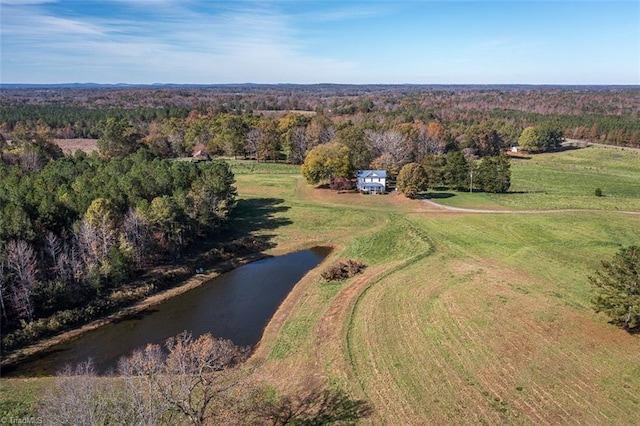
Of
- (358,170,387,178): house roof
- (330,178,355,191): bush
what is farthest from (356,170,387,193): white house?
(330,178,355,191): bush

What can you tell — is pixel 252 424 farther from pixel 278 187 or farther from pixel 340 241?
pixel 278 187

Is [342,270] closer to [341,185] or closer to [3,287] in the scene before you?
[3,287]

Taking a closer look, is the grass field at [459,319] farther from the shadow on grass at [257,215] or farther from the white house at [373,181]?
the white house at [373,181]

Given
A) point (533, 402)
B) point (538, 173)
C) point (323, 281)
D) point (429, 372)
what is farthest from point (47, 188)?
point (538, 173)

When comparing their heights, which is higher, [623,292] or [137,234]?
[137,234]

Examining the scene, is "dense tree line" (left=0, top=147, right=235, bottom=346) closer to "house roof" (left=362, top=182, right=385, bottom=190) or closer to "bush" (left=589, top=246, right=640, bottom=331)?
"house roof" (left=362, top=182, right=385, bottom=190)

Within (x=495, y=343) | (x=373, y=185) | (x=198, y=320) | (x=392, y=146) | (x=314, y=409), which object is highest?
(x=392, y=146)

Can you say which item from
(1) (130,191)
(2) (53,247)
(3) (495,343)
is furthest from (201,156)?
(3) (495,343)
